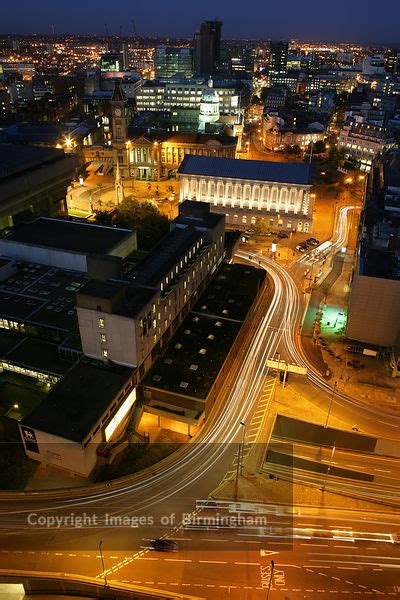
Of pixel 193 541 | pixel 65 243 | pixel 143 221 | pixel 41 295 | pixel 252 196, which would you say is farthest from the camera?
pixel 252 196

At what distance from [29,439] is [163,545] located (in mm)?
23902

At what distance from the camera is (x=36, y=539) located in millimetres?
56219

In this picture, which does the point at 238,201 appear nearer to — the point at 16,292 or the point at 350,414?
the point at 16,292

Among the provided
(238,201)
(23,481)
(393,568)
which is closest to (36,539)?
(23,481)

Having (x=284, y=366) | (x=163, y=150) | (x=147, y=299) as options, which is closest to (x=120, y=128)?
(x=163, y=150)

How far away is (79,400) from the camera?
66312 millimetres

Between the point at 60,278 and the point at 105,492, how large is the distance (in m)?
53.9

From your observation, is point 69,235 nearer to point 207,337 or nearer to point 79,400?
point 207,337

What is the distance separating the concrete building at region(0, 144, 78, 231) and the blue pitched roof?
40378mm

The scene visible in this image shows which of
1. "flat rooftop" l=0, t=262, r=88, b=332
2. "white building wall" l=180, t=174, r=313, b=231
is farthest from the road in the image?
"white building wall" l=180, t=174, r=313, b=231

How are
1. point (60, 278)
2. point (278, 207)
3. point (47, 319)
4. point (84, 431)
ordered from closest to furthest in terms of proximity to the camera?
point (84, 431)
point (47, 319)
point (60, 278)
point (278, 207)

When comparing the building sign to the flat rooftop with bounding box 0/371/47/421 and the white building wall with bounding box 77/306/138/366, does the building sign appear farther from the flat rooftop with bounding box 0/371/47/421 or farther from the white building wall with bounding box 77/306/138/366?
the white building wall with bounding box 77/306/138/366

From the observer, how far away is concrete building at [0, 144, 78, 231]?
124500mm

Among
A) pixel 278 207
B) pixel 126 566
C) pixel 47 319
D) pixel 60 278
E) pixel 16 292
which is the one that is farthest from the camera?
pixel 278 207
